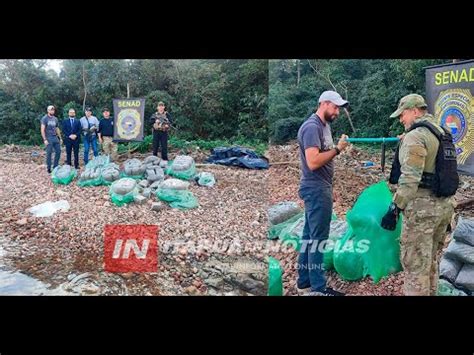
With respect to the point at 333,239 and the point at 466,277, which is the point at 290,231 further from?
the point at 466,277

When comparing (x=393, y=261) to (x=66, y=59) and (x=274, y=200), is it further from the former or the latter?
(x=66, y=59)

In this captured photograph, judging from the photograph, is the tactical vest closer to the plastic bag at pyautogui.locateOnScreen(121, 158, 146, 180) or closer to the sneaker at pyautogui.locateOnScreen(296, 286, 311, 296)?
the sneaker at pyautogui.locateOnScreen(296, 286, 311, 296)

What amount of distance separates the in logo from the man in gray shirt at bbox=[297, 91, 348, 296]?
1144 millimetres

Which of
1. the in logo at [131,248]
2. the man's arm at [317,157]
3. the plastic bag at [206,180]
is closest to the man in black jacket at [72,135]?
the in logo at [131,248]

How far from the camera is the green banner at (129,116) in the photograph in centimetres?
404

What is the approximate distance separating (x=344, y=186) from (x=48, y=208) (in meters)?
2.33

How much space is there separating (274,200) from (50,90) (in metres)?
2.01

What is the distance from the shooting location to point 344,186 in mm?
3734

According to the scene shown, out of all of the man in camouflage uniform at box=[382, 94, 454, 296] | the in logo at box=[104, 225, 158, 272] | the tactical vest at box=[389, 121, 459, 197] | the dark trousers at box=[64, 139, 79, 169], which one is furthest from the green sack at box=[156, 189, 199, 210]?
the tactical vest at box=[389, 121, 459, 197]

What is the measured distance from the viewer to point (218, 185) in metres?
4.04

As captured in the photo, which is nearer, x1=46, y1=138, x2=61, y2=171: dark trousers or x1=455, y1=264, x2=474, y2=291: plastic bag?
x1=455, y1=264, x2=474, y2=291: plastic bag

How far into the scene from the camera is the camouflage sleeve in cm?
315

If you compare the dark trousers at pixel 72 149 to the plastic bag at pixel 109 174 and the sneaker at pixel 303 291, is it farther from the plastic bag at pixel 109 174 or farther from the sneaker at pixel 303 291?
the sneaker at pixel 303 291
